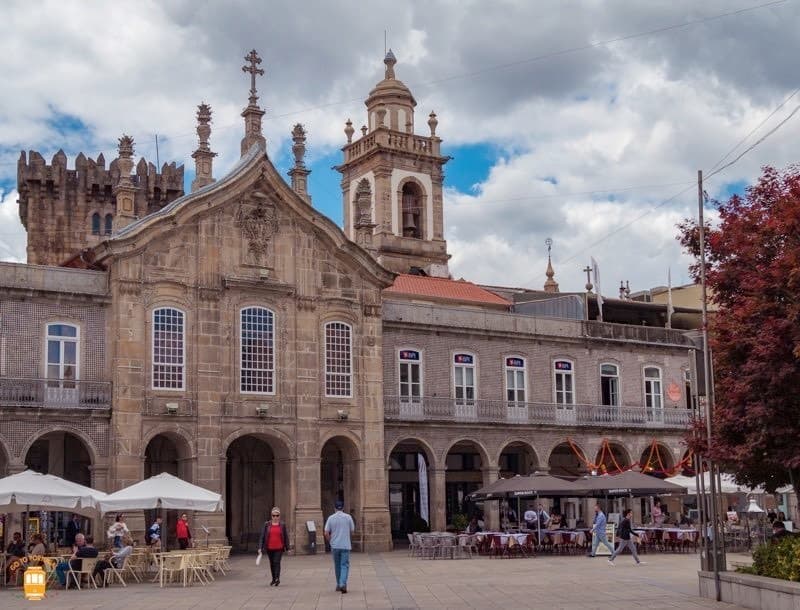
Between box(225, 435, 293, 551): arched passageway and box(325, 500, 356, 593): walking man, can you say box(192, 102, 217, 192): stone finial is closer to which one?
box(225, 435, 293, 551): arched passageway

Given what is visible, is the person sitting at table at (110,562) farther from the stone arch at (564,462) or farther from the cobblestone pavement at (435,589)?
the stone arch at (564,462)

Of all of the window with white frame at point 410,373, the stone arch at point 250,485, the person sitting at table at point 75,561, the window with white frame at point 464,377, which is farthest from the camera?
the window with white frame at point 464,377

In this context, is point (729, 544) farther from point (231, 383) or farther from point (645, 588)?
point (231, 383)

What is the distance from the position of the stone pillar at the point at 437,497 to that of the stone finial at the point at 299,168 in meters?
10.3

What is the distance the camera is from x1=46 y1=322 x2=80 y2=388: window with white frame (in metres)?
32.4

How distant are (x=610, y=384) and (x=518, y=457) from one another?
4581mm

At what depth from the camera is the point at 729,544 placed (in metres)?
34.0

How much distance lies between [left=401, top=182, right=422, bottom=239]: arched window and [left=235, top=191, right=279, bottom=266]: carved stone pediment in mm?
24516

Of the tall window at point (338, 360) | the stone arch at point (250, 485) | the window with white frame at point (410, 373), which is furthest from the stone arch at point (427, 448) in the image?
the stone arch at point (250, 485)

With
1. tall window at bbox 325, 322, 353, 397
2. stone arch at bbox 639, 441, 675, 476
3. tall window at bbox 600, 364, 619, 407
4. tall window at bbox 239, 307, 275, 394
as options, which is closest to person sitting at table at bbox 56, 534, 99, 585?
tall window at bbox 239, 307, 275, 394

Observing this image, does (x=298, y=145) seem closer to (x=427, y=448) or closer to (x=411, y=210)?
(x=427, y=448)

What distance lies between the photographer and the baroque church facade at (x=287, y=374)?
32656 mm

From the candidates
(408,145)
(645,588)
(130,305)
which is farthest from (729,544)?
(408,145)

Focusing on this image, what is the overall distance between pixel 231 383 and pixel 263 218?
5.29m
